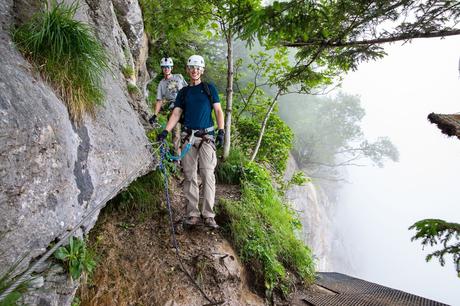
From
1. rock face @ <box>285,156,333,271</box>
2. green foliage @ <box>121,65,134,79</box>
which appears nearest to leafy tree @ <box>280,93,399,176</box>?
rock face @ <box>285,156,333,271</box>

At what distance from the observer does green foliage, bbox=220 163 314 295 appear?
4.99m

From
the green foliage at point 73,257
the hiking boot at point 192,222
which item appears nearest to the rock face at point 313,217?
the hiking boot at point 192,222

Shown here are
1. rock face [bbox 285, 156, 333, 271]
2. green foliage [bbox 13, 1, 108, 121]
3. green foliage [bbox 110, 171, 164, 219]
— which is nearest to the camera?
green foliage [bbox 13, 1, 108, 121]

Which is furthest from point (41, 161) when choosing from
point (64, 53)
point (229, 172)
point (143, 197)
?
point (229, 172)

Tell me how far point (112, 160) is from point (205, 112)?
180cm

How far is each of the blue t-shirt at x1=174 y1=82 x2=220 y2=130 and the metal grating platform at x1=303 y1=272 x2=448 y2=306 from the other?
3561 millimetres

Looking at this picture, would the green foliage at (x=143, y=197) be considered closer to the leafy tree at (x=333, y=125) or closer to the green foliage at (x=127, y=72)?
the green foliage at (x=127, y=72)

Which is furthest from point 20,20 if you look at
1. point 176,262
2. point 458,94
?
point 458,94

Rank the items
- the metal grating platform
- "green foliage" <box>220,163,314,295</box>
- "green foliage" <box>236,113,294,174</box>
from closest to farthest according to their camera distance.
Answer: "green foliage" <box>220,163,314,295</box>, the metal grating platform, "green foliage" <box>236,113,294,174</box>

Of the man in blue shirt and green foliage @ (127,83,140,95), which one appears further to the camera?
green foliage @ (127,83,140,95)

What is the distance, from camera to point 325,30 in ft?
13.9

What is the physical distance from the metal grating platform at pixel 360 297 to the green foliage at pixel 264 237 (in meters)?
0.46

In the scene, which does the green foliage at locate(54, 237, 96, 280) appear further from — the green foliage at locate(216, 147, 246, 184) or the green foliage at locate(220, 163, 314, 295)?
the green foliage at locate(216, 147, 246, 184)

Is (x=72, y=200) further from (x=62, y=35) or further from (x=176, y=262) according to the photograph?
(x=176, y=262)
